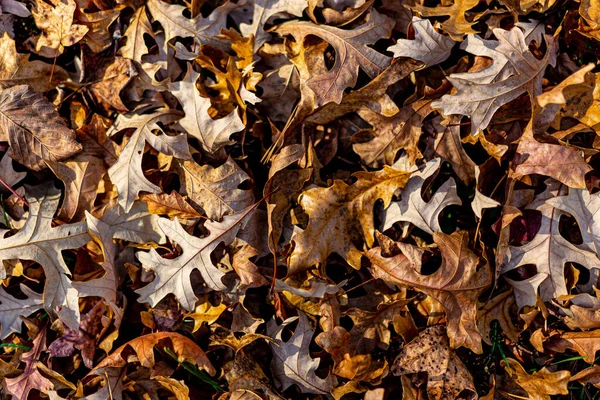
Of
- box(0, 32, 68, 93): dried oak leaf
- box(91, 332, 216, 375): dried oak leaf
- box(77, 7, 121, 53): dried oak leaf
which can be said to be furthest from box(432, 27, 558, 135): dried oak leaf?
box(0, 32, 68, 93): dried oak leaf

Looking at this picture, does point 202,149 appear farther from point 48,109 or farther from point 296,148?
point 48,109

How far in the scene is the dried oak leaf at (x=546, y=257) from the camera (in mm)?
2156

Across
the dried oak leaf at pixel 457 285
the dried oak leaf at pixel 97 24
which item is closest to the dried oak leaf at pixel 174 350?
the dried oak leaf at pixel 457 285

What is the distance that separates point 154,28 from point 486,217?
1709 mm

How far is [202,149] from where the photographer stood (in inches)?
93.4

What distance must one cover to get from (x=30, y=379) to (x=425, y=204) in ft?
6.14

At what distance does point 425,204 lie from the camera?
87.9 inches

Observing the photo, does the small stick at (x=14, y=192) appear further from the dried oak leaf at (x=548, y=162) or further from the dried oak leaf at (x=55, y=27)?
the dried oak leaf at (x=548, y=162)

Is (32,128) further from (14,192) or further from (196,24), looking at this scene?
(196,24)

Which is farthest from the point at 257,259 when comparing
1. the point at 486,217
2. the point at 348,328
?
the point at 486,217

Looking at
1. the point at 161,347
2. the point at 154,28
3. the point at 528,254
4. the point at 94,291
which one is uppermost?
the point at 154,28

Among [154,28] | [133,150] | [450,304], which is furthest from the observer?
[154,28]

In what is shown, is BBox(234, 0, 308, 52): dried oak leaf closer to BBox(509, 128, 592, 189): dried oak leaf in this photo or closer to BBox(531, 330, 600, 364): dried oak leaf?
BBox(509, 128, 592, 189): dried oak leaf

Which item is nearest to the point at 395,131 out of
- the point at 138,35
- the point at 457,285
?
the point at 457,285
